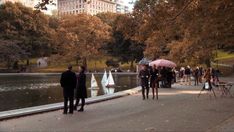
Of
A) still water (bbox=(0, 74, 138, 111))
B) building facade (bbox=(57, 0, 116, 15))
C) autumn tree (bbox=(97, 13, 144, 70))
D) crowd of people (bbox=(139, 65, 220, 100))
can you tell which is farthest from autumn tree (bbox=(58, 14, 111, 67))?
crowd of people (bbox=(139, 65, 220, 100))

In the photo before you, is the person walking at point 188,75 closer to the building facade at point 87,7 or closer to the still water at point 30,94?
the still water at point 30,94

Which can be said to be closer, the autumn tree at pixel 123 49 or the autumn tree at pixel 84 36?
the autumn tree at pixel 123 49

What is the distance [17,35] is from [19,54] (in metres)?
7.65

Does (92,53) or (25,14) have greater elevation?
(25,14)

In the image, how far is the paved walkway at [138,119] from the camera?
14.1m

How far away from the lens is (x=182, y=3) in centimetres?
1694

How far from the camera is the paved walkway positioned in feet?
46.3

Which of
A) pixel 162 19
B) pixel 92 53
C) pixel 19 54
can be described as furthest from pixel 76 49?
pixel 162 19

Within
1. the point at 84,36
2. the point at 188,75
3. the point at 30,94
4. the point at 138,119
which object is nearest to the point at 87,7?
the point at 84,36

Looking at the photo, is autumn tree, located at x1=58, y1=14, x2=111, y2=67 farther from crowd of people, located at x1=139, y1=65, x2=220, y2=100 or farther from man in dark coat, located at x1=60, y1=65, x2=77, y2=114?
man in dark coat, located at x1=60, y1=65, x2=77, y2=114

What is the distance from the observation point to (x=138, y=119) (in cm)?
1617

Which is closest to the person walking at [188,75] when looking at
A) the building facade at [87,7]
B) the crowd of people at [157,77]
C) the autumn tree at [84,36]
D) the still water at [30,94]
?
the crowd of people at [157,77]

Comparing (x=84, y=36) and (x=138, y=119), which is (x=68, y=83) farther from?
(x=84, y=36)

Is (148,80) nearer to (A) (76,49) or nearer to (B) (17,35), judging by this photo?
(A) (76,49)
